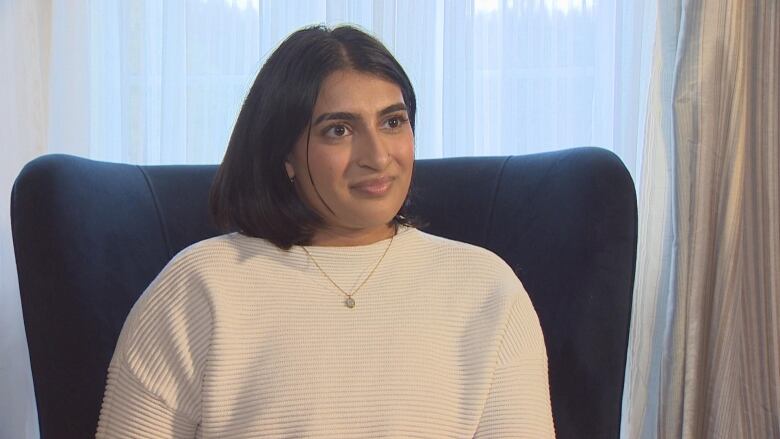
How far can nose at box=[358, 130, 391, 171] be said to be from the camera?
4.19 feet

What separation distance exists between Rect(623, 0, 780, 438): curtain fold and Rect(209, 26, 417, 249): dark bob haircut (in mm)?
697

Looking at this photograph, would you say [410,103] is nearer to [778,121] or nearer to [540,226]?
[540,226]

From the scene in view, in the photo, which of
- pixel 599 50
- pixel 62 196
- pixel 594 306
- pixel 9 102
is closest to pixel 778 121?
pixel 599 50

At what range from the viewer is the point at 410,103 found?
1429mm

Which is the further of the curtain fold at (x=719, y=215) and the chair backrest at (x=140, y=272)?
the curtain fold at (x=719, y=215)

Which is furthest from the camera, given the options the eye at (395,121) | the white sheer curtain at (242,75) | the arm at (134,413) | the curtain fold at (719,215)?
the white sheer curtain at (242,75)

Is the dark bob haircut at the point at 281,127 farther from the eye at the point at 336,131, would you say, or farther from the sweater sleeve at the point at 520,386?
the sweater sleeve at the point at 520,386

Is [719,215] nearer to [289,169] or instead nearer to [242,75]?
[289,169]

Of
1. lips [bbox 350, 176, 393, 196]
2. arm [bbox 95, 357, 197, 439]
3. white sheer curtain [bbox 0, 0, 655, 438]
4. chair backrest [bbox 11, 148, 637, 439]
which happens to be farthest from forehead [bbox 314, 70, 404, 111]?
white sheer curtain [bbox 0, 0, 655, 438]

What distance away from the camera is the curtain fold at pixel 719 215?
69.8 inches

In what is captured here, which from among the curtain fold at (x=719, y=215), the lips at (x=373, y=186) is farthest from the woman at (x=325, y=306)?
the curtain fold at (x=719, y=215)

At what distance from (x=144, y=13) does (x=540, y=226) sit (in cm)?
121

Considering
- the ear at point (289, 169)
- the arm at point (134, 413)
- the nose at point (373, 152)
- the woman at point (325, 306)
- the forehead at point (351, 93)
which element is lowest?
the arm at point (134, 413)

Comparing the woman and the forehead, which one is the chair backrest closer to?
the woman
